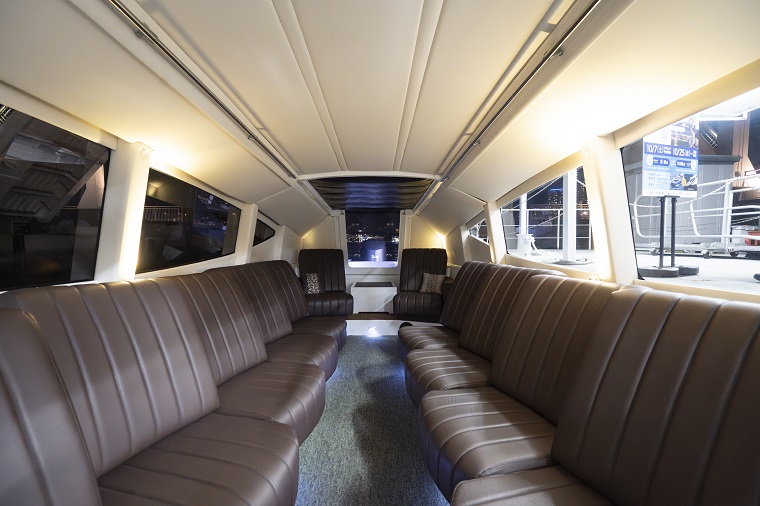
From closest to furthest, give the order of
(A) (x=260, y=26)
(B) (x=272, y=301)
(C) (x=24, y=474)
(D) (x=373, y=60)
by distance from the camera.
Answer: (C) (x=24, y=474)
(A) (x=260, y=26)
(D) (x=373, y=60)
(B) (x=272, y=301)

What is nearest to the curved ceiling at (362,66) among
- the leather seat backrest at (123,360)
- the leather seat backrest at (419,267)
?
the leather seat backrest at (123,360)

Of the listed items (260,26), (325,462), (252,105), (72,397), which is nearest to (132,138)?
(252,105)

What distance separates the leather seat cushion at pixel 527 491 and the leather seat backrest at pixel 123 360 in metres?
1.27

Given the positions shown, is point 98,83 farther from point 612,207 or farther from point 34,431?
point 612,207

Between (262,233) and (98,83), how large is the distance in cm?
312

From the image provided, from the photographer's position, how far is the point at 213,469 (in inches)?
42.6

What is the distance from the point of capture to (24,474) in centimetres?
70

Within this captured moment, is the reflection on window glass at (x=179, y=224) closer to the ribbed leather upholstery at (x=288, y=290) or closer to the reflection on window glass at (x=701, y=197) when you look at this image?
the ribbed leather upholstery at (x=288, y=290)

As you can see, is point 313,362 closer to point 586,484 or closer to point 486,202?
point 586,484

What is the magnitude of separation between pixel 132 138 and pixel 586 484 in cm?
275

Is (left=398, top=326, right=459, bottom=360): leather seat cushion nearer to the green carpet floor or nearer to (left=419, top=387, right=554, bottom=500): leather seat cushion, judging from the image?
the green carpet floor

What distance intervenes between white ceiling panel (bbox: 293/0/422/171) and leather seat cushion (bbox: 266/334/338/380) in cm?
181

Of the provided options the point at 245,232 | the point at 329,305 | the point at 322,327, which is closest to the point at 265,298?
the point at 322,327

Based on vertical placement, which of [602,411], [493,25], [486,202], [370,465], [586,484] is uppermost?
[493,25]
